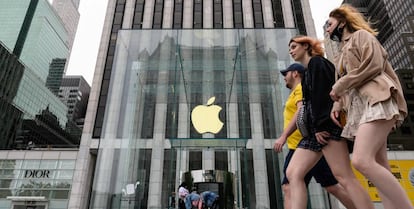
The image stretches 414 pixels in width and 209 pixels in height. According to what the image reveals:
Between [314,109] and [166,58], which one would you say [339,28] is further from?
[166,58]

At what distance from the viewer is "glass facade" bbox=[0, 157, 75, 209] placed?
1861cm

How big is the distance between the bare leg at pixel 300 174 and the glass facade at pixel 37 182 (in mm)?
19854

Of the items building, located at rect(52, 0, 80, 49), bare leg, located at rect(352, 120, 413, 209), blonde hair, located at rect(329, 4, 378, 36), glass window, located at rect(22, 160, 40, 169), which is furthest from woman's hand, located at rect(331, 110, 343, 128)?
building, located at rect(52, 0, 80, 49)

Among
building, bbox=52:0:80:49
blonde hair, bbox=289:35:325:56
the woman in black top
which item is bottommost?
the woman in black top

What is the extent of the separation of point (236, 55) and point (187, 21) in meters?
14.7

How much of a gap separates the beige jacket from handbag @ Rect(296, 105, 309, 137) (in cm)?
51

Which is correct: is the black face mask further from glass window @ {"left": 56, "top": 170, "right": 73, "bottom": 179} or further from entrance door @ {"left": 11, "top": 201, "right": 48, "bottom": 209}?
entrance door @ {"left": 11, "top": 201, "right": 48, "bottom": 209}

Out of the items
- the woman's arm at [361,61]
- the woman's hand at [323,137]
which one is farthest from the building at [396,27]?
the woman's hand at [323,137]

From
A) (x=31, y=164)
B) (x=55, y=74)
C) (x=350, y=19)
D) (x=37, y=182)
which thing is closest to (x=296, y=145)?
(x=350, y=19)

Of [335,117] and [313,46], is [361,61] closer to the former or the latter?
[335,117]

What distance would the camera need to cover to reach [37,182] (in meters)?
19.0

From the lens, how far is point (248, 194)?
7723mm

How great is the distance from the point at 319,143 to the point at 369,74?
64 cm

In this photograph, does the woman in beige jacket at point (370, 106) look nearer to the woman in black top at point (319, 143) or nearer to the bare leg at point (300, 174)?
the woman in black top at point (319, 143)
